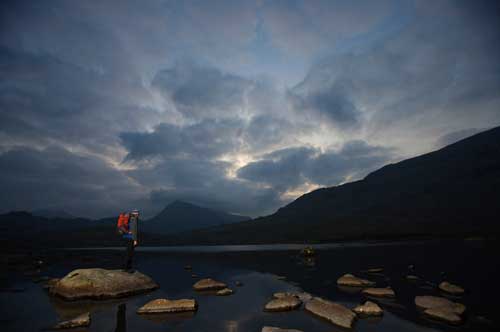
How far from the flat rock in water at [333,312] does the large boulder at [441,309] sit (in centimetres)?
414

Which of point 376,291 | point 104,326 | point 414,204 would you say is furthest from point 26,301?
point 414,204

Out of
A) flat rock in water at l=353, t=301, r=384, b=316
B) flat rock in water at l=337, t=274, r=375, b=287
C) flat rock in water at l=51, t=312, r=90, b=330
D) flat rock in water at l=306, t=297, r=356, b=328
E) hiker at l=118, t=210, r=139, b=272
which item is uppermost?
hiker at l=118, t=210, r=139, b=272

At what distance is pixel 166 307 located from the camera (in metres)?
14.0

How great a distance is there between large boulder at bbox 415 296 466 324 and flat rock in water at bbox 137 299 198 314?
480 inches

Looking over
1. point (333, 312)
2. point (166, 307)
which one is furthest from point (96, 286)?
point (333, 312)

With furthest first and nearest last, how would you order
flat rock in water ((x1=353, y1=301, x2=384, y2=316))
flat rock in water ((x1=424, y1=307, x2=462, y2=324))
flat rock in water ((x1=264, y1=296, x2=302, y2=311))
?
1. flat rock in water ((x1=264, y1=296, x2=302, y2=311))
2. flat rock in water ((x1=353, y1=301, x2=384, y2=316))
3. flat rock in water ((x1=424, y1=307, x2=462, y2=324))

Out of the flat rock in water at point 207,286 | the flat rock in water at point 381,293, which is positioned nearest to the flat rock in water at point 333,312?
the flat rock in water at point 381,293

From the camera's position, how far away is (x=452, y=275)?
79.4 feet

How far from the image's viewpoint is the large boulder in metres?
12.0

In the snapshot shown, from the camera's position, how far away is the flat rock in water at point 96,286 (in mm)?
16609

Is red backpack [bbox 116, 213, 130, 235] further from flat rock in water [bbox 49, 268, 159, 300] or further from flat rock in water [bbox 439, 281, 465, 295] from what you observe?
flat rock in water [bbox 439, 281, 465, 295]

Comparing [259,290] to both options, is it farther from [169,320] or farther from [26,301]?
[26,301]

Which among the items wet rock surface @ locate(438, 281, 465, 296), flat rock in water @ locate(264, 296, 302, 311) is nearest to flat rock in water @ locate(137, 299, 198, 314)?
flat rock in water @ locate(264, 296, 302, 311)

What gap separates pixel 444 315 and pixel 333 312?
5.12 meters
